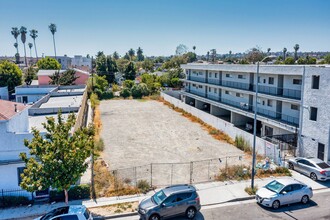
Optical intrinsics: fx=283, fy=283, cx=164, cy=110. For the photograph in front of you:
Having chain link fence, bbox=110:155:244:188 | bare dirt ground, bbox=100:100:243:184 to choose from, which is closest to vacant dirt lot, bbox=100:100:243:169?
bare dirt ground, bbox=100:100:243:184

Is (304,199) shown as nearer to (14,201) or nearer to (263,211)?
(263,211)

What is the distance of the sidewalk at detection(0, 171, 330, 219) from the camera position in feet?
54.0

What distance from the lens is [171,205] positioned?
49.4 ft

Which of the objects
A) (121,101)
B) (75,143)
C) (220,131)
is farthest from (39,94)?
(75,143)

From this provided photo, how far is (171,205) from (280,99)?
773 inches

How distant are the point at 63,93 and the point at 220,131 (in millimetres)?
28640

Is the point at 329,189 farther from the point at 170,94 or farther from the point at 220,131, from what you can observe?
the point at 170,94

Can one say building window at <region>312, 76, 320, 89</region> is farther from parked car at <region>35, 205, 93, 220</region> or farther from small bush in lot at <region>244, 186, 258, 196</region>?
parked car at <region>35, 205, 93, 220</region>

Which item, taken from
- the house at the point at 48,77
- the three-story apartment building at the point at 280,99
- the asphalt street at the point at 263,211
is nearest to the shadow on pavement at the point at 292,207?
the asphalt street at the point at 263,211

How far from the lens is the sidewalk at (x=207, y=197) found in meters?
16.5

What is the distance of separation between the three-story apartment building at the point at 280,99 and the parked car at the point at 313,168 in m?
2.46

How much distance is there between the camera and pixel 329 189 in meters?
19.2

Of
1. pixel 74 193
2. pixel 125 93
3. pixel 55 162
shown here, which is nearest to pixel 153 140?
pixel 74 193

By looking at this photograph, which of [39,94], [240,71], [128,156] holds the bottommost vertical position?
[128,156]
